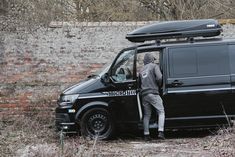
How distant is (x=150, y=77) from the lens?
10539 mm

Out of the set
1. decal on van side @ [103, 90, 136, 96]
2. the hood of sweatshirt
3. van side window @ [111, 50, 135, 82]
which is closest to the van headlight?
decal on van side @ [103, 90, 136, 96]

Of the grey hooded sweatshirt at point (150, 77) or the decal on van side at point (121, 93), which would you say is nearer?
the grey hooded sweatshirt at point (150, 77)

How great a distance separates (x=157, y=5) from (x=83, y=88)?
8.22 metres

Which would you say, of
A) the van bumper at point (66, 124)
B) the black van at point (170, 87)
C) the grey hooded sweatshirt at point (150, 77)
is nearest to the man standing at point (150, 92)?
the grey hooded sweatshirt at point (150, 77)

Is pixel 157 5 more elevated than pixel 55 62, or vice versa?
pixel 157 5

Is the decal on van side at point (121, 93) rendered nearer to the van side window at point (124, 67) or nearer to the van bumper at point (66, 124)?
the van side window at point (124, 67)

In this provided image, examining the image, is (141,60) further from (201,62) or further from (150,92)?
(201,62)

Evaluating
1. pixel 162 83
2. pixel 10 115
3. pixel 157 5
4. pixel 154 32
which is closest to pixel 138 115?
pixel 162 83

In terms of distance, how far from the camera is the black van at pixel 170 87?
34.7ft

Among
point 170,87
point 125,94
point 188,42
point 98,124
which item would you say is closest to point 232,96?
point 170,87

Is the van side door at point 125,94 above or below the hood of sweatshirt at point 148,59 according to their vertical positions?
below

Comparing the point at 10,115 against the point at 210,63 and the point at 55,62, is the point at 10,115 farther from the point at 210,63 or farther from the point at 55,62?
the point at 210,63

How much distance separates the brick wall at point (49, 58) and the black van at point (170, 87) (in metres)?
2.32

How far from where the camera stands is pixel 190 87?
10.6m
